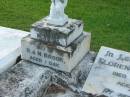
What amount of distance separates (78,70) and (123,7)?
14.1 feet

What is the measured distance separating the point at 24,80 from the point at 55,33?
66cm

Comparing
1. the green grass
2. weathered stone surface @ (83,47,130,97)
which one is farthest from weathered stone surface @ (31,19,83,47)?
the green grass

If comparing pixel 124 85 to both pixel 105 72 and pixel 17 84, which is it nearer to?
pixel 105 72

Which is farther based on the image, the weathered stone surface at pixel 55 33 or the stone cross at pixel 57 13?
the stone cross at pixel 57 13

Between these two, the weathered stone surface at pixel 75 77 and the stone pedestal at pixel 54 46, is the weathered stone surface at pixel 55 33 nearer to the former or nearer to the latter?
the stone pedestal at pixel 54 46

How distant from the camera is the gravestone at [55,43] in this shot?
4047mm

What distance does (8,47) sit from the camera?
463 centimetres

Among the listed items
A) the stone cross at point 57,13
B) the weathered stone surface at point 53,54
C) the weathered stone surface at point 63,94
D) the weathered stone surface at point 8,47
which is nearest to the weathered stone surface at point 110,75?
the weathered stone surface at point 63,94

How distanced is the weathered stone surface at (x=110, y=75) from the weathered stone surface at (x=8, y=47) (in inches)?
40.3

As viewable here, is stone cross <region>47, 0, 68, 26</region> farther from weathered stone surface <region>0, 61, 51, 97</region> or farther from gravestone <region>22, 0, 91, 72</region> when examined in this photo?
weathered stone surface <region>0, 61, 51, 97</region>

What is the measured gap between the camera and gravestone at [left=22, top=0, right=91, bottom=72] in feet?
13.3

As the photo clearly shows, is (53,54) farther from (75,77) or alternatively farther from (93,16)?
(93,16)

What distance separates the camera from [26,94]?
148 inches

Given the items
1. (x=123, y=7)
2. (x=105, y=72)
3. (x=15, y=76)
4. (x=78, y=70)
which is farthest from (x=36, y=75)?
(x=123, y=7)
